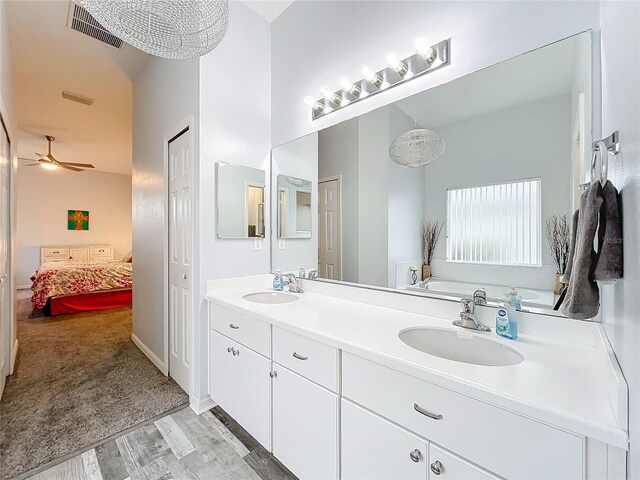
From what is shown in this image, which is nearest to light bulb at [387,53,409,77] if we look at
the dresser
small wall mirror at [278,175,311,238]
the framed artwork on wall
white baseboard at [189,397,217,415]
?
small wall mirror at [278,175,311,238]

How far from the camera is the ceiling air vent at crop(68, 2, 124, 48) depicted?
2.20 meters

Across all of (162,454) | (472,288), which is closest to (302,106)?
(472,288)

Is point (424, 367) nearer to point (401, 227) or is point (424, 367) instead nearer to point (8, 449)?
point (401, 227)

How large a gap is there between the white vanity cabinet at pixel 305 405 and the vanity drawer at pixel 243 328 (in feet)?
0.27

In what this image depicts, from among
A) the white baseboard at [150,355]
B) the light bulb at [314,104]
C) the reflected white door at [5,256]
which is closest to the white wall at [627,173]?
the light bulb at [314,104]

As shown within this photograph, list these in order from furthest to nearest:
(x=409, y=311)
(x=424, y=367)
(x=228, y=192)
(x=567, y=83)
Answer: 1. (x=228, y=192)
2. (x=409, y=311)
3. (x=567, y=83)
4. (x=424, y=367)

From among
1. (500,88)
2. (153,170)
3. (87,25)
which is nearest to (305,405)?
(500,88)

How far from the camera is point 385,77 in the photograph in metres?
1.62

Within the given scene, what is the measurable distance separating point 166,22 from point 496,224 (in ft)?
5.56

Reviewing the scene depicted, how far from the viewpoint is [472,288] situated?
1347 millimetres

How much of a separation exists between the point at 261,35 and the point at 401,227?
78.4 inches

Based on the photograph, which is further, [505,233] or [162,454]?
[162,454]

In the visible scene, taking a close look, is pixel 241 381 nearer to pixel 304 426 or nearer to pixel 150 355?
pixel 304 426

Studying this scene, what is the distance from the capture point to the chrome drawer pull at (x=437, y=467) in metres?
0.86
